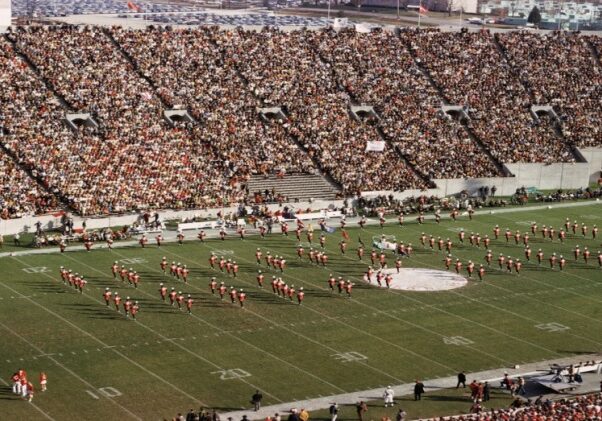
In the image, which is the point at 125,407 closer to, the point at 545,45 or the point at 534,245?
the point at 534,245

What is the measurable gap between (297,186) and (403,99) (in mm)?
13628

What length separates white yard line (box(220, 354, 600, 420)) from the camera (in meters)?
38.4

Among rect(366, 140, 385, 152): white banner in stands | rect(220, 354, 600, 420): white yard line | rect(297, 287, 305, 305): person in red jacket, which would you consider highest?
rect(366, 140, 385, 152): white banner in stands

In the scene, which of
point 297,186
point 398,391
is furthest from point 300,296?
point 297,186

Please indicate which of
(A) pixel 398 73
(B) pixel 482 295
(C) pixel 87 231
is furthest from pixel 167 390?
(A) pixel 398 73

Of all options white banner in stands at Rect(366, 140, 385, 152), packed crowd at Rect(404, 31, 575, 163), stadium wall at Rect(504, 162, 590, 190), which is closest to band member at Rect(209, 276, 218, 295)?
white banner in stands at Rect(366, 140, 385, 152)

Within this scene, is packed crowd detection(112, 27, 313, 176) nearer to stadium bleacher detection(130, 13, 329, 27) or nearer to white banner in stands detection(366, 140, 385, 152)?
white banner in stands detection(366, 140, 385, 152)

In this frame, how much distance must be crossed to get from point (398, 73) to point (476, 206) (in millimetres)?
14300

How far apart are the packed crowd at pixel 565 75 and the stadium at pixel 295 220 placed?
0.16 meters

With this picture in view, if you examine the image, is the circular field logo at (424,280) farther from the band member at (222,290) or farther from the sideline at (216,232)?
the sideline at (216,232)

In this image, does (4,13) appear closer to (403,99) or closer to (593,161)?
(403,99)

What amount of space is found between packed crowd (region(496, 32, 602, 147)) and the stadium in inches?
6.2

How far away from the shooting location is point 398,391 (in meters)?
40.8

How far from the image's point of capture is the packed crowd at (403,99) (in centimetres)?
7719
